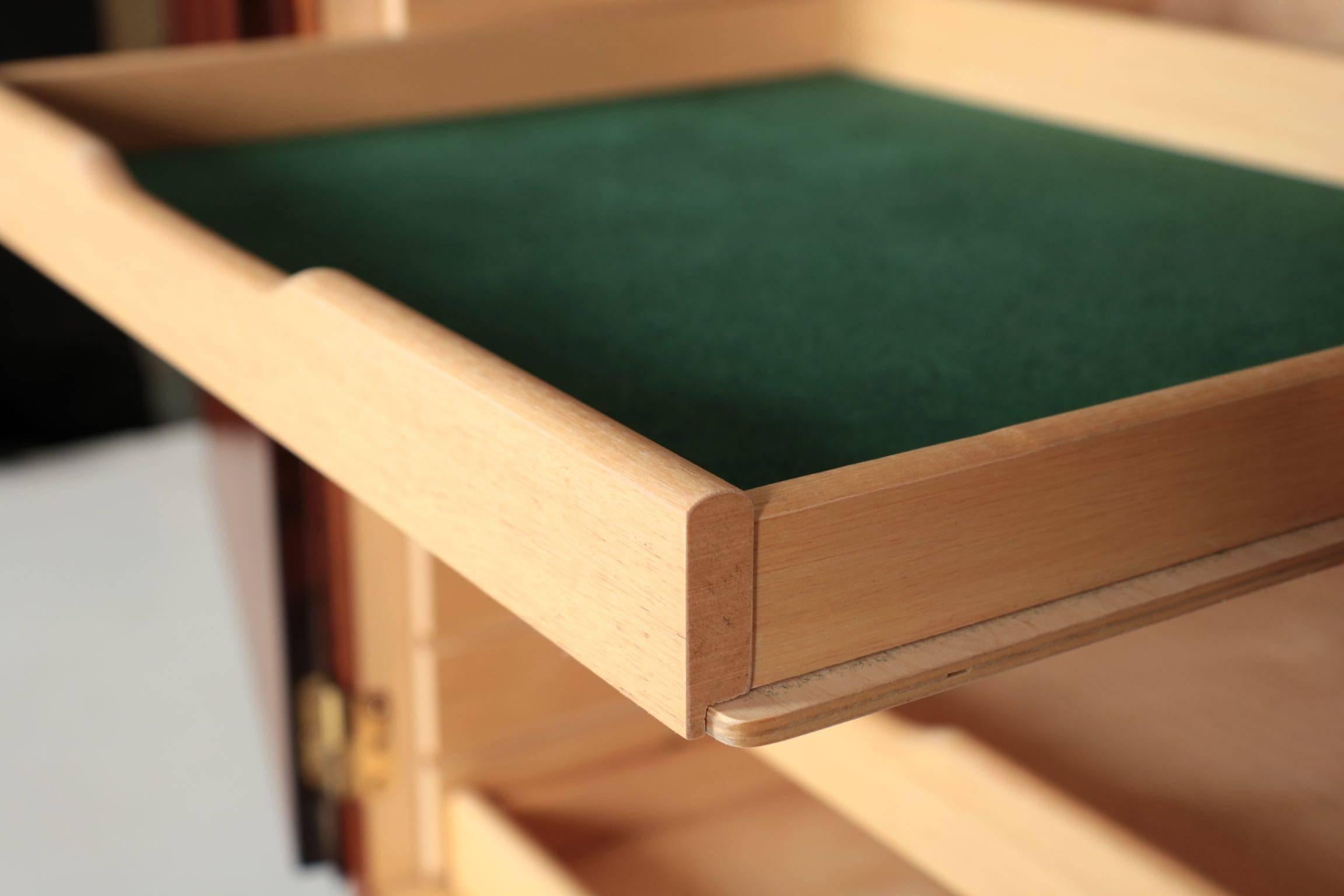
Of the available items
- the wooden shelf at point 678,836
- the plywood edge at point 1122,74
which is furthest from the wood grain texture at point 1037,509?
the wooden shelf at point 678,836

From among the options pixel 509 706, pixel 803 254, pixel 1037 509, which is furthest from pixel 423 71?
pixel 1037 509

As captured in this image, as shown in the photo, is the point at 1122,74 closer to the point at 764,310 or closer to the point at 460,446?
the point at 764,310

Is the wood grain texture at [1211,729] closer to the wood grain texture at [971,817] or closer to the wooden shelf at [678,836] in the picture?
the wood grain texture at [971,817]

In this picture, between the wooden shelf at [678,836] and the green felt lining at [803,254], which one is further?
the wooden shelf at [678,836]

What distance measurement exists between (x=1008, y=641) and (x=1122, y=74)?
663 mm

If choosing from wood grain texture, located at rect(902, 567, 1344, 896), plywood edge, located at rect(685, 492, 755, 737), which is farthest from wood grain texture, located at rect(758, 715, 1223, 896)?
plywood edge, located at rect(685, 492, 755, 737)

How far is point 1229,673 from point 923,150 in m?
0.38

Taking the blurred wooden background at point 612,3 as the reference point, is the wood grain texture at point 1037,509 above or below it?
below

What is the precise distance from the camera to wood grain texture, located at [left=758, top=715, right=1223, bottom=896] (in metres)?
0.72

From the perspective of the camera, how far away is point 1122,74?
1.01 m

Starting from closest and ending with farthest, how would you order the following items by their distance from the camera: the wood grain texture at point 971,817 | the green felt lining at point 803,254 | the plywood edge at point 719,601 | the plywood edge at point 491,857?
1. the plywood edge at point 719,601
2. the green felt lining at point 803,254
3. the wood grain texture at point 971,817
4. the plywood edge at point 491,857

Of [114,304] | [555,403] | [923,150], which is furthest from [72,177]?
[923,150]

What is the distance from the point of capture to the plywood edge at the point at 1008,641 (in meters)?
0.43

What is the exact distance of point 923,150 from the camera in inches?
38.5
